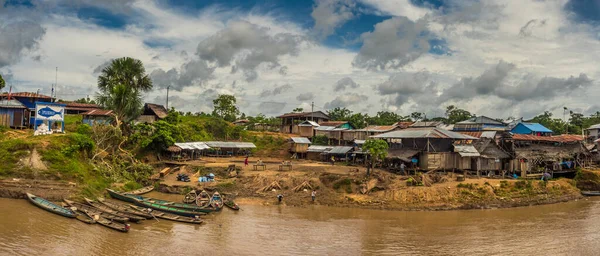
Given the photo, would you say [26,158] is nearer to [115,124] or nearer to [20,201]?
[20,201]

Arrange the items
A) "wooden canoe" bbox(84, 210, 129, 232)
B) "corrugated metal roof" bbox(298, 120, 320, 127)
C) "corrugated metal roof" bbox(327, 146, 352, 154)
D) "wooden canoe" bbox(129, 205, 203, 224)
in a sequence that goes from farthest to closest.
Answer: "corrugated metal roof" bbox(298, 120, 320, 127), "corrugated metal roof" bbox(327, 146, 352, 154), "wooden canoe" bbox(129, 205, 203, 224), "wooden canoe" bbox(84, 210, 129, 232)

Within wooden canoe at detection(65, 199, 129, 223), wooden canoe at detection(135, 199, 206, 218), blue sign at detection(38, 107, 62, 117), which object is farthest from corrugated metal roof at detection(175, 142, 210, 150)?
wooden canoe at detection(65, 199, 129, 223)

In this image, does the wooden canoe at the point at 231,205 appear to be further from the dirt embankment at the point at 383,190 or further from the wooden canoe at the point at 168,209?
the wooden canoe at the point at 168,209

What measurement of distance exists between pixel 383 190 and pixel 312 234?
9.49 metres

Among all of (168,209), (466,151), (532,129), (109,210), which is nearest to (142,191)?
(109,210)

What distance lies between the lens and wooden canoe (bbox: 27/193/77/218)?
22.0 meters

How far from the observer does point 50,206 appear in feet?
75.7

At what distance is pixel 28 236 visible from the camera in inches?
758

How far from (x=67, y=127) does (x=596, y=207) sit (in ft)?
161

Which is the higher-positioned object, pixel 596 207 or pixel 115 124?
pixel 115 124

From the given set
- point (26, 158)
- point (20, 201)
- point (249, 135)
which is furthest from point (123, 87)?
point (249, 135)

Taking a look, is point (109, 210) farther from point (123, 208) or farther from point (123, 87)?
point (123, 87)

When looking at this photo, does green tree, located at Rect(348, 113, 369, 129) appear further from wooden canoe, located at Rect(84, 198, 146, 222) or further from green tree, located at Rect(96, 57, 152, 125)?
wooden canoe, located at Rect(84, 198, 146, 222)

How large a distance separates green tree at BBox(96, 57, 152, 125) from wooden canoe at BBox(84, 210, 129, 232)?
18486 millimetres
